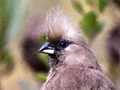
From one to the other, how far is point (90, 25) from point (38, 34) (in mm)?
814

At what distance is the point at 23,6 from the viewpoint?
5.31 meters

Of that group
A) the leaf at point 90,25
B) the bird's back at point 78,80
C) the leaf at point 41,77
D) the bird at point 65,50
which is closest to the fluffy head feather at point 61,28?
the bird at point 65,50

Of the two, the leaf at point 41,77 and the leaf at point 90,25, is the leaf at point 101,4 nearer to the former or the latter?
the leaf at point 90,25

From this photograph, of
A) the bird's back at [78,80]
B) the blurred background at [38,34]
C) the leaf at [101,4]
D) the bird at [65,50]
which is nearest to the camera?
the bird's back at [78,80]

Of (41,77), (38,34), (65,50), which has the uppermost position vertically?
(38,34)

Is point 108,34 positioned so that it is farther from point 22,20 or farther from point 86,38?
point 22,20

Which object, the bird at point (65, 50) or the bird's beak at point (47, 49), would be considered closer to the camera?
the bird at point (65, 50)

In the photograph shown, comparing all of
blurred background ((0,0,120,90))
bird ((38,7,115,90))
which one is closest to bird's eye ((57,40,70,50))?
bird ((38,7,115,90))

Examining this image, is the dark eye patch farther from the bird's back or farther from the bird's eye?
the bird's back

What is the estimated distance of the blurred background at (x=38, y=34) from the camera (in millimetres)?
5297

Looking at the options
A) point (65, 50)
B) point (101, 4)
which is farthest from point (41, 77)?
point (101, 4)

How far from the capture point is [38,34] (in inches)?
250

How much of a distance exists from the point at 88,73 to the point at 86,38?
861mm

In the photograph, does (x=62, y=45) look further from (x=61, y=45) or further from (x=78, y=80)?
(x=78, y=80)
